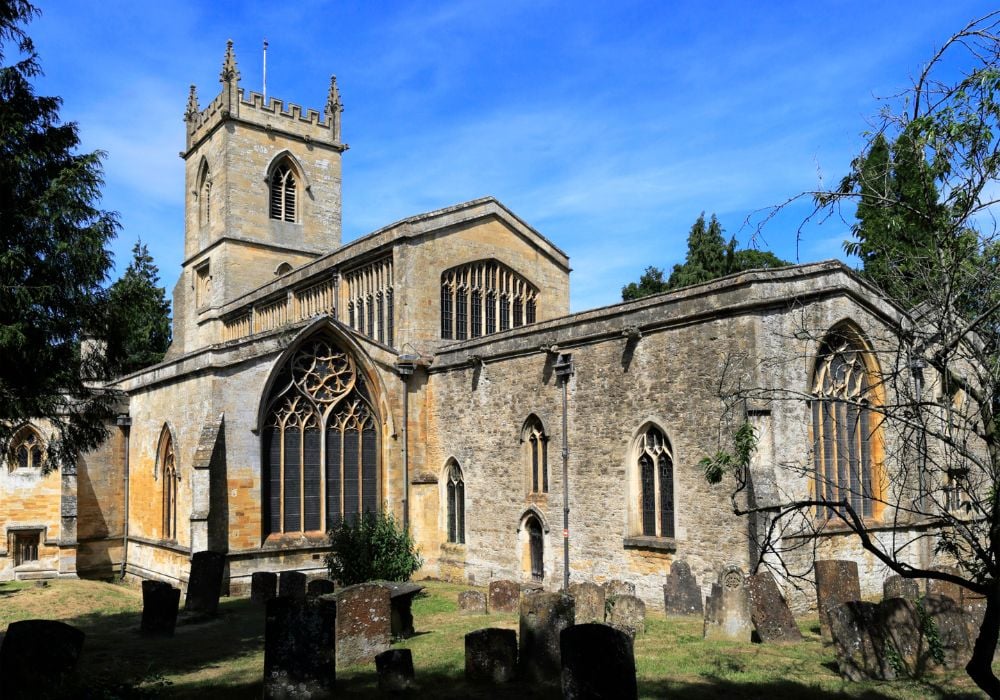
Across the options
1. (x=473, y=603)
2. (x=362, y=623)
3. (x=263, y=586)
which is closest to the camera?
(x=362, y=623)

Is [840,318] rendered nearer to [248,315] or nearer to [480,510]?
[480,510]

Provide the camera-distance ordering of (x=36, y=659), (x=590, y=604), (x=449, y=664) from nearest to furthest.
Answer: (x=36, y=659) → (x=449, y=664) → (x=590, y=604)

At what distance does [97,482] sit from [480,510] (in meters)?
11.5

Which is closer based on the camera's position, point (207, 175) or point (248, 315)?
point (248, 315)

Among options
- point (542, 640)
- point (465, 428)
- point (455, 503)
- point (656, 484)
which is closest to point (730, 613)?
point (542, 640)

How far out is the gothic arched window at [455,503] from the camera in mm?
21906

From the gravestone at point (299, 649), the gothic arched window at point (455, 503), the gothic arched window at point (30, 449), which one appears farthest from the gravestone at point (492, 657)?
the gothic arched window at point (30, 449)

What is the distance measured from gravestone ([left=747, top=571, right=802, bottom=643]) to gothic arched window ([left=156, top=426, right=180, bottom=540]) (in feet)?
49.5

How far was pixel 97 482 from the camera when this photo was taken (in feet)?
78.1

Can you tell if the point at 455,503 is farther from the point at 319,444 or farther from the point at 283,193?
the point at 283,193

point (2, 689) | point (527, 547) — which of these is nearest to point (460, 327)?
point (527, 547)

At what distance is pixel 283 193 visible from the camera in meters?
38.1

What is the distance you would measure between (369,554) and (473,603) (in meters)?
3.47

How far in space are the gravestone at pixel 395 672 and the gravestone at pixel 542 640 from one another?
1675 mm
